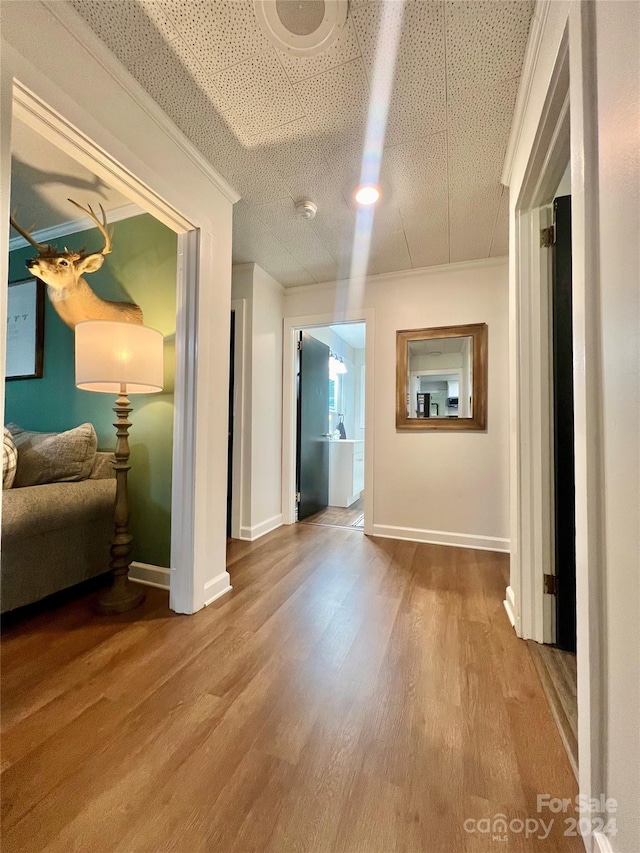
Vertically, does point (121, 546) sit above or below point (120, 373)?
below

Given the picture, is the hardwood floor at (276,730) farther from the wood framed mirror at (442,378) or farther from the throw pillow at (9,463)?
the wood framed mirror at (442,378)

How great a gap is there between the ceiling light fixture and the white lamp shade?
1454mm

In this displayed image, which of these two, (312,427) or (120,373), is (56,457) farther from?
(312,427)

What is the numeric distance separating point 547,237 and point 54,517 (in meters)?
2.78

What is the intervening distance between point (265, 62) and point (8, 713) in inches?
97.4

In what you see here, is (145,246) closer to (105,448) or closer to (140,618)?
(105,448)

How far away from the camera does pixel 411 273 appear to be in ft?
9.36

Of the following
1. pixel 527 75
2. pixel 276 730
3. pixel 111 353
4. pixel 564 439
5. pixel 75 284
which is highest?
pixel 527 75

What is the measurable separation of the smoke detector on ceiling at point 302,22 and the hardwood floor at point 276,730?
7.60 feet

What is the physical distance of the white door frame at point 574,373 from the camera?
70cm

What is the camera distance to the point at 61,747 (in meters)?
0.94

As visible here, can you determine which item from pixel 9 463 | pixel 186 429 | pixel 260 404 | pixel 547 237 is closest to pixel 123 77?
pixel 186 429

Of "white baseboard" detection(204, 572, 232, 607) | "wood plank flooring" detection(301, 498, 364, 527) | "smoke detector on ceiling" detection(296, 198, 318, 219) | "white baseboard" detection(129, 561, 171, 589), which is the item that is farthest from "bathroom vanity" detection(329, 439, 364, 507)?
"smoke detector on ceiling" detection(296, 198, 318, 219)

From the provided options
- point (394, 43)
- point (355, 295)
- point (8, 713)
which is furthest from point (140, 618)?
point (355, 295)
